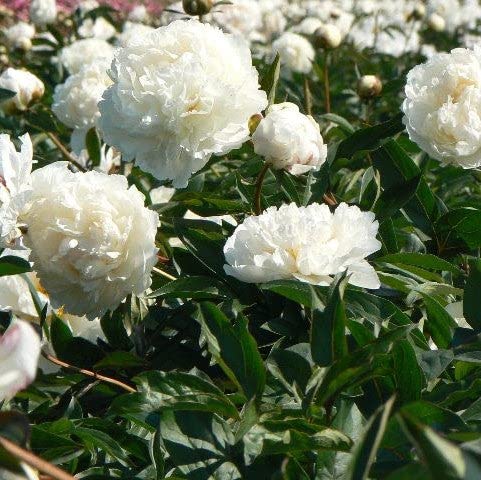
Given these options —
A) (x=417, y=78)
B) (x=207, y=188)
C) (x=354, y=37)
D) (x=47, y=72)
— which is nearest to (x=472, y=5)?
(x=354, y=37)

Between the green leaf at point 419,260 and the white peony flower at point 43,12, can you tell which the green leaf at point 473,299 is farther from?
the white peony flower at point 43,12

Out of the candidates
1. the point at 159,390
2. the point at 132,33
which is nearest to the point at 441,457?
the point at 159,390

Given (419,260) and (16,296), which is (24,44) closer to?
(16,296)

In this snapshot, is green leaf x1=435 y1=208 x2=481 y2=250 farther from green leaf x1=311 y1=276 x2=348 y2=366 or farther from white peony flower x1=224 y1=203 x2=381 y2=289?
green leaf x1=311 y1=276 x2=348 y2=366

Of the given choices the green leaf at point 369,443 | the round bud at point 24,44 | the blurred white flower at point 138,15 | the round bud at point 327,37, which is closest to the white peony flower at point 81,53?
the round bud at point 24,44

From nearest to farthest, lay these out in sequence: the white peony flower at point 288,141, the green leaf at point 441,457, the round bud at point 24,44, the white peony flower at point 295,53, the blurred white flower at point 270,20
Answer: the green leaf at point 441,457 → the white peony flower at point 288,141 → the round bud at point 24,44 → the white peony flower at point 295,53 → the blurred white flower at point 270,20

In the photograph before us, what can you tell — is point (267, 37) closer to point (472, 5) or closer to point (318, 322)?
point (472, 5)

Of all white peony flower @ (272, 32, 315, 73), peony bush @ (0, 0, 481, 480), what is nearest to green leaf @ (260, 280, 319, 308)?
peony bush @ (0, 0, 481, 480)
